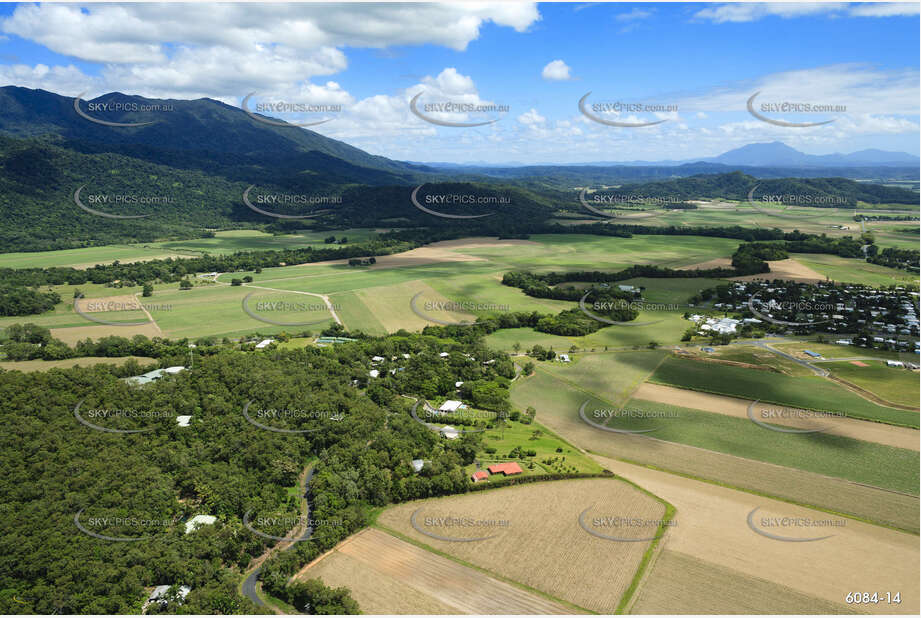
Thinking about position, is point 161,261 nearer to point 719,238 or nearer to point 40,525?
point 40,525

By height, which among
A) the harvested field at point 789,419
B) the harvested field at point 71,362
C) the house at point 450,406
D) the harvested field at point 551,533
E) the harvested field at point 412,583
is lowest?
the harvested field at point 412,583

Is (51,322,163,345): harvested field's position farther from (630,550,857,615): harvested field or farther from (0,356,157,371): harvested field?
(630,550,857,615): harvested field

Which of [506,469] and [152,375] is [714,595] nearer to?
[506,469]

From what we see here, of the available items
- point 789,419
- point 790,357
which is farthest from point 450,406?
point 790,357

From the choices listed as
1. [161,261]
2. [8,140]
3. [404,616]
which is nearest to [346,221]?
[161,261]

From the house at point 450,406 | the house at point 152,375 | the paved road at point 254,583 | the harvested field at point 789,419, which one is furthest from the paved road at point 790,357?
the house at point 152,375

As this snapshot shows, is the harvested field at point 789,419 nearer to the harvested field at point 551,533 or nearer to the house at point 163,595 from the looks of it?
the harvested field at point 551,533

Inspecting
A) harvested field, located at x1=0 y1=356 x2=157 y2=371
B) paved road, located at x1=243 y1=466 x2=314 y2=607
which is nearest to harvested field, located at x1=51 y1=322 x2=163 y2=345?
harvested field, located at x1=0 y1=356 x2=157 y2=371
